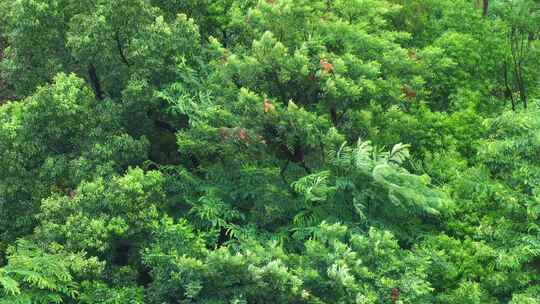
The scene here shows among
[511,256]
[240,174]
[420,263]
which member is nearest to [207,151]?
[240,174]

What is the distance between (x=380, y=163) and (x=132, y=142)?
7280 millimetres

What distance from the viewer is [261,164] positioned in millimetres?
18156

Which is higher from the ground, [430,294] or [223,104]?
[223,104]

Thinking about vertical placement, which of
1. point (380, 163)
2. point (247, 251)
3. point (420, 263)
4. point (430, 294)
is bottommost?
point (430, 294)

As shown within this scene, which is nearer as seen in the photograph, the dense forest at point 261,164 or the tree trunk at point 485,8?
the dense forest at point 261,164

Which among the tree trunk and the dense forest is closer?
the dense forest

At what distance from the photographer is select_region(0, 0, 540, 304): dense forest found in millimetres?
15242

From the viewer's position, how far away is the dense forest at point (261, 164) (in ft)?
50.0

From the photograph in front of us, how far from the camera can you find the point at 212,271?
1483 centimetres

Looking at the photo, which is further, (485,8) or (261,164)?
(485,8)

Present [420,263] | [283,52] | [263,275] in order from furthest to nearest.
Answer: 1. [283,52]
2. [420,263]
3. [263,275]

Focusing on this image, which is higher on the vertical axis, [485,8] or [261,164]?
[485,8]

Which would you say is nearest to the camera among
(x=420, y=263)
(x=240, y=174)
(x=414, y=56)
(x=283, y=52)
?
(x=420, y=263)

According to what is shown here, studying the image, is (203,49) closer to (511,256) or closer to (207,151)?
(207,151)
